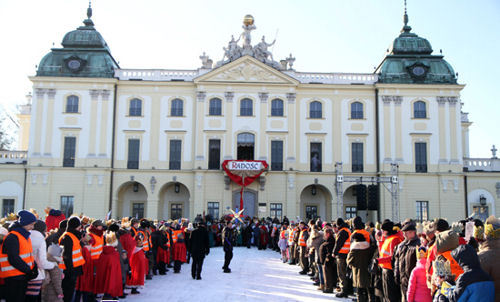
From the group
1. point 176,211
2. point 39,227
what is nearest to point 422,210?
point 176,211

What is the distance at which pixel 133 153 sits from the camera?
1448 inches

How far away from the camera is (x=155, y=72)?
124 feet

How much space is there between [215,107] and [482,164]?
2082cm

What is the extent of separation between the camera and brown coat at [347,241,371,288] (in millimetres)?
10844

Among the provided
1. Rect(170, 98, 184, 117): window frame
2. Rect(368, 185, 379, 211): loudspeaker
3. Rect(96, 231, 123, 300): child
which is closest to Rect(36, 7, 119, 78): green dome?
Rect(170, 98, 184, 117): window frame

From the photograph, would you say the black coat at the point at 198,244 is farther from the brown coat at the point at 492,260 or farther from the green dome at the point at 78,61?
the green dome at the point at 78,61

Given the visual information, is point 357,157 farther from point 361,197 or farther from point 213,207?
point 213,207

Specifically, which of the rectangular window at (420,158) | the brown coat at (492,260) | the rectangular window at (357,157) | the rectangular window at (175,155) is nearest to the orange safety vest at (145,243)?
the brown coat at (492,260)

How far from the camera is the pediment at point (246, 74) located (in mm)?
36781

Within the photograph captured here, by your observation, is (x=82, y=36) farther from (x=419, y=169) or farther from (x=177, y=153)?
(x=419, y=169)

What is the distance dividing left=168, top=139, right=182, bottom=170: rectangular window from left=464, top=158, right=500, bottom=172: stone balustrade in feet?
71.2

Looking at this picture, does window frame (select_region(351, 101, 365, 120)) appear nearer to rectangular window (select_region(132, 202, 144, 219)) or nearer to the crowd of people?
rectangular window (select_region(132, 202, 144, 219))

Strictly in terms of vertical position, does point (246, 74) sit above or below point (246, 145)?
above

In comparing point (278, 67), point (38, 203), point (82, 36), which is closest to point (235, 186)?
point (278, 67)
